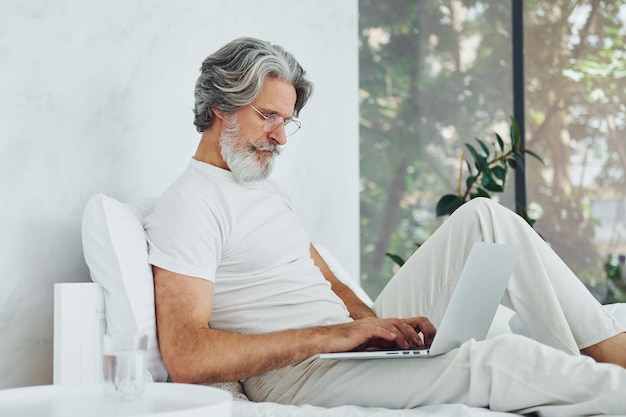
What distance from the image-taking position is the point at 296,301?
2.17 meters

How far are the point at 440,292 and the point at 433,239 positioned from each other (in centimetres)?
14

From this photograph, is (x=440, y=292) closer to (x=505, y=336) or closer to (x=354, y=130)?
(x=505, y=336)

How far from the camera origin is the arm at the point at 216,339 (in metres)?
1.87

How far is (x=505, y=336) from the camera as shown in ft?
5.69

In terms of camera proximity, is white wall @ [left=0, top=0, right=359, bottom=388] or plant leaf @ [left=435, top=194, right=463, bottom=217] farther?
plant leaf @ [left=435, top=194, right=463, bottom=217]

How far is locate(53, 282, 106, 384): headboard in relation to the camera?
1.90m

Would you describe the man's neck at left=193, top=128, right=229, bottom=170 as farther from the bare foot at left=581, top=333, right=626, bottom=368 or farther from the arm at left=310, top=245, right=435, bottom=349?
the bare foot at left=581, top=333, right=626, bottom=368

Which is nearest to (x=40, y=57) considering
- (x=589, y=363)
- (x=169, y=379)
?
(x=169, y=379)

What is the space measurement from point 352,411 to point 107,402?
55cm

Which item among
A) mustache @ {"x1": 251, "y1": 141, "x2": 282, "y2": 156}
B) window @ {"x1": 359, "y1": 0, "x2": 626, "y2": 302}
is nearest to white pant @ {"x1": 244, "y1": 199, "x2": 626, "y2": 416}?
mustache @ {"x1": 251, "y1": 141, "x2": 282, "y2": 156}

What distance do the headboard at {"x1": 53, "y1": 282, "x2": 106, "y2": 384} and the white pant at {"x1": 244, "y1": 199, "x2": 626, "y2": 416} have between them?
380 mm

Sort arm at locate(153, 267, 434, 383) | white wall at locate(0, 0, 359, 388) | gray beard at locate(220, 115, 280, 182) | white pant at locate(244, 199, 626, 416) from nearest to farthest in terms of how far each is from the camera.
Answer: white pant at locate(244, 199, 626, 416) → arm at locate(153, 267, 434, 383) → white wall at locate(0, 0, 359, 388) → gray beard at locate(220, 115, 280, 182)

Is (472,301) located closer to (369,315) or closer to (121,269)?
(369,315)

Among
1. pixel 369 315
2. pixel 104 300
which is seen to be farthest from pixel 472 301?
pixel 104 300
